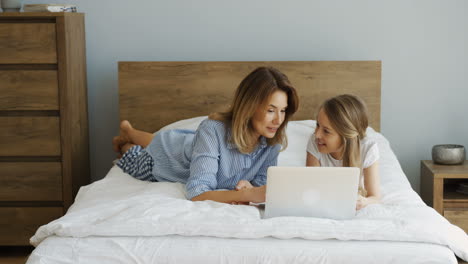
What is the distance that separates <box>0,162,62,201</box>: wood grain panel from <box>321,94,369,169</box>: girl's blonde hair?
1482 millimetres

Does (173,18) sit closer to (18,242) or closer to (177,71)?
(177,71)

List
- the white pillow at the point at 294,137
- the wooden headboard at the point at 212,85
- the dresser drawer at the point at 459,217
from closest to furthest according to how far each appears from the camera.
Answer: the white pillow at the point at 294,137 < the dresser drawer at the point at 459,217 < the wooden headboard at the point at 212,85

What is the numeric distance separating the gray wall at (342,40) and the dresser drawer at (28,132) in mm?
541

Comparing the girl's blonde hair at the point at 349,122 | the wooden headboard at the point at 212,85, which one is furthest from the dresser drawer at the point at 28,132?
the girl's blonde hair at the point at 349,122

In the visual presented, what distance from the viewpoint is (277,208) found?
76.9 inches

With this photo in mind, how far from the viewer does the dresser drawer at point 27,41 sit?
3033 mm

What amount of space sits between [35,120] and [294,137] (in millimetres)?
1243

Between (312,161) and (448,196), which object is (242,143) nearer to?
(312,161)

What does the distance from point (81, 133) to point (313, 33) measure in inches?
52.1

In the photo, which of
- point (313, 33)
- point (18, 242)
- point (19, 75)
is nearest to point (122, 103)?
point (19, 75)

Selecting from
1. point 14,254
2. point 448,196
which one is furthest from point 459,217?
point 14,254

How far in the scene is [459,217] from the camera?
3.01 meters

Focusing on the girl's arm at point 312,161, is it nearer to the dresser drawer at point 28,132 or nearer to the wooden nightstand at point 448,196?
the wooden nightstand at point 448,196

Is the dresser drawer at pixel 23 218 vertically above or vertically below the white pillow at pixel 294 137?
below
